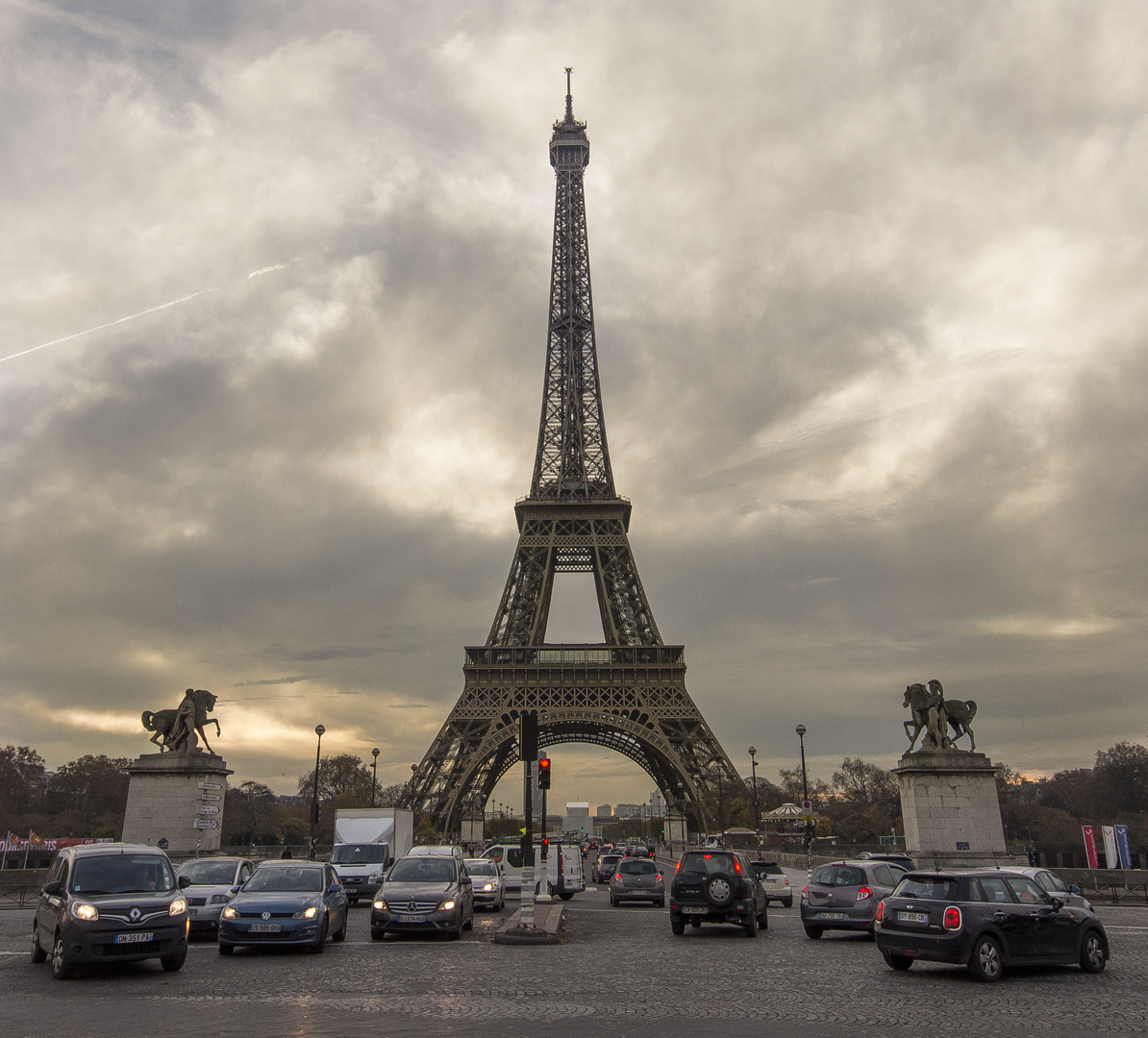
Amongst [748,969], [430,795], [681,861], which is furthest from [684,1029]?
[430,795]

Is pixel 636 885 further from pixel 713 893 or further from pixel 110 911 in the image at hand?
pixel 110 911

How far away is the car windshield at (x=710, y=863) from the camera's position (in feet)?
65.8

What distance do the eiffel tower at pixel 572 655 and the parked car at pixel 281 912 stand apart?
→ 43.6 m

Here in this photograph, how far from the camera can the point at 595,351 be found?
78.4 m

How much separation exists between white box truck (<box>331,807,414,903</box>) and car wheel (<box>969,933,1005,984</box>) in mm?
18470

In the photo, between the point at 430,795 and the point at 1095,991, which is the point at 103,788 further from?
the point at 1095,991

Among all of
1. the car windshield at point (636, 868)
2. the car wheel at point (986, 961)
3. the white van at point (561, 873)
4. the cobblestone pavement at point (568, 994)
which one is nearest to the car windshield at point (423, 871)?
the cobblestone pavement at point (568, 994)

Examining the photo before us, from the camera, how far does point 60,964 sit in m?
12.9

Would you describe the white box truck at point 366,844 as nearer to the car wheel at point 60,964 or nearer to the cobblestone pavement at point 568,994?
the cobblestone pavement at point 568,994

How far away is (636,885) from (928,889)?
669 inches

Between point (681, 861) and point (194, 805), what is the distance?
643 inches

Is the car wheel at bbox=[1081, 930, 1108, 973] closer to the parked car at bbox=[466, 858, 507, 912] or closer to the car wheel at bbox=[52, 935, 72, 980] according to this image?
the car wheel at bbox=[52, 935, 72, 980]

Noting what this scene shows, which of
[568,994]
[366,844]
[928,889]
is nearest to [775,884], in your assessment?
[366,844]

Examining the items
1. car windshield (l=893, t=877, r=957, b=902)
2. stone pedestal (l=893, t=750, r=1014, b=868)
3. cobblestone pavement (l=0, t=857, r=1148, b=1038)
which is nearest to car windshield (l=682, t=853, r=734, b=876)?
cobblestone pavement (l=0, t=857, r=1148, b=1038)
